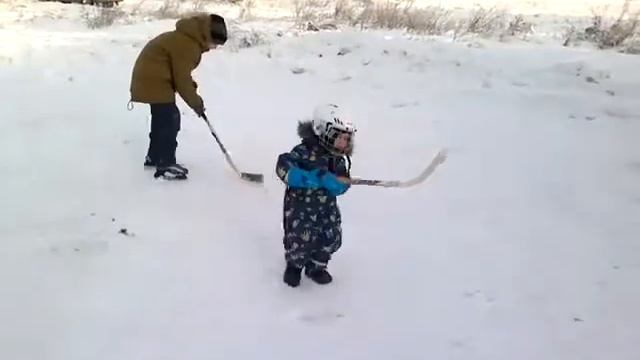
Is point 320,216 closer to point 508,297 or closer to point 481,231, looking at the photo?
point 508,297

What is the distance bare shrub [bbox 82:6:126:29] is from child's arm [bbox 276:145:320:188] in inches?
318

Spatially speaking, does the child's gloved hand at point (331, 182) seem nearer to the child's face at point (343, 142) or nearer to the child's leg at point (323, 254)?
the child's face at point (343, 142)

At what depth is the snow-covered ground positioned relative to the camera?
12.7 ft

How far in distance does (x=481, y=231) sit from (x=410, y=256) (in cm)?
62

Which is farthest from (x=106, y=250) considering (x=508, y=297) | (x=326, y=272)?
(x=508, y=297)

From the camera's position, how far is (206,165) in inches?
253

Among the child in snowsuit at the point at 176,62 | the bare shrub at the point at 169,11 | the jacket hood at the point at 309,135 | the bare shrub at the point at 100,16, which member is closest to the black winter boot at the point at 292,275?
the jacket hood at the point at 309,135

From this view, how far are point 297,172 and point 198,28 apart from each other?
210cm

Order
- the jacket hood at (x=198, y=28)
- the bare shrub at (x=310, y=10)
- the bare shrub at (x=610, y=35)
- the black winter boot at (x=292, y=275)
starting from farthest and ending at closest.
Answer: the bare shrub at (x=310, y=10), the bare shrub at (x=610, y=35), the jacket hood at (x=198, y=28), the black winter boot at (x=292, y=275)

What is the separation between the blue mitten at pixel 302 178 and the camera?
4031 millimetres

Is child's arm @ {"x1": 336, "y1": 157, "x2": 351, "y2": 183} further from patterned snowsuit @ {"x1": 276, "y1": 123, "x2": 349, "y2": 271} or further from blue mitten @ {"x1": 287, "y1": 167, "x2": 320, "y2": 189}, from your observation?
blue mitten @ {"x1": 287, "y1": 167, "x2": 320, "y2": 189}

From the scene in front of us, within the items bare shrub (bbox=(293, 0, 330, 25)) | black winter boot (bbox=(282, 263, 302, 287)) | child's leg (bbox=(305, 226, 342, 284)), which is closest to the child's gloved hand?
child's leg (bbox=(305, 226, 342, 284))

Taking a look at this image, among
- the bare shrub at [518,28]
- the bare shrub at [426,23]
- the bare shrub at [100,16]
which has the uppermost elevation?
the bare shrub at [518,28]

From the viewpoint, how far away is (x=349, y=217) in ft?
17.7
